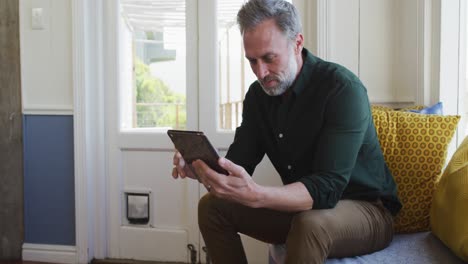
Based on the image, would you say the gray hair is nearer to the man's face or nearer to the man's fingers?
the man's face

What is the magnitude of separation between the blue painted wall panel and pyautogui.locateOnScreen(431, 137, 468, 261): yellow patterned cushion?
1778mm

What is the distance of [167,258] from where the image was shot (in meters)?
2.53

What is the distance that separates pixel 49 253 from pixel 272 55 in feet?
5.84

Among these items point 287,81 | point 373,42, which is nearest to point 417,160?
point 287,81

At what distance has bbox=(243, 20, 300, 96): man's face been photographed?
1.43 m

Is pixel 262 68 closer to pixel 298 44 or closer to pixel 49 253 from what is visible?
pixel 298 44

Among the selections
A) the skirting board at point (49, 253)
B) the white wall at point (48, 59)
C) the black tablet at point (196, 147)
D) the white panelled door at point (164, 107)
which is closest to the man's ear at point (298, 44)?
the black tablet at point (196, 147)

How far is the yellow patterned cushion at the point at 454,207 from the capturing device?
132 cm

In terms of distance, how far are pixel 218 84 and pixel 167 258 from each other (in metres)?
0.94

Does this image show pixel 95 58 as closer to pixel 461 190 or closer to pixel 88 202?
pixel 88 202

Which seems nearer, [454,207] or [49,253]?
[454,207]

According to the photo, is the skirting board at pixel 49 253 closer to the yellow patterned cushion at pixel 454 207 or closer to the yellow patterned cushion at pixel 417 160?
the yellow patterned cushion at pixel 417 160

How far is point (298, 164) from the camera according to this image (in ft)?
5.06

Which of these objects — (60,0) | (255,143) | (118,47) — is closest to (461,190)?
(255,143)
